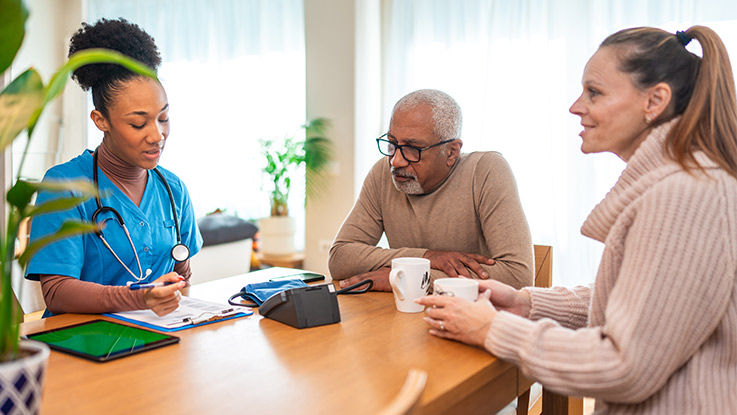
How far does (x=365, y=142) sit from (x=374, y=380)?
13.4ft

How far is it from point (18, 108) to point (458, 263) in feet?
4.21

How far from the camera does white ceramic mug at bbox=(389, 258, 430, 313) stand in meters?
1.37

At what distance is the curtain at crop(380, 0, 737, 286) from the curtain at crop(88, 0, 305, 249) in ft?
4.92

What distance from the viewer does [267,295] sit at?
4.91 feet

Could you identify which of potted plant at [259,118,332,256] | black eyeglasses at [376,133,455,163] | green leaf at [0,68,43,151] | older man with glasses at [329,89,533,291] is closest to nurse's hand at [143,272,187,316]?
older man with glasses at [329,89,533,291]

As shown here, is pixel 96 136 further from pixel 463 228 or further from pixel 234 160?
pixel 463 228

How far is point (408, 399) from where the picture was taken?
585mm

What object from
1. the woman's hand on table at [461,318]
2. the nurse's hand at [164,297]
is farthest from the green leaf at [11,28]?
the woman's hand on table at [461,318]

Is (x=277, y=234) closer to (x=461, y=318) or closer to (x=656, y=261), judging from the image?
(x=461, y=318)

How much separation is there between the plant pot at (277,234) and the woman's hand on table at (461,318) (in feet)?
13.8

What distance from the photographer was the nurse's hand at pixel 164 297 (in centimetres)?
127

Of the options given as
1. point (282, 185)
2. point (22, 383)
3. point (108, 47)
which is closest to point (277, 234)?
point (282, 185)

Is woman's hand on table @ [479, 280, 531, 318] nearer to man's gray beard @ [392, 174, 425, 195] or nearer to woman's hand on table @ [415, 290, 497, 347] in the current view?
woman's hand on table @ [415, 290, 497, 347]

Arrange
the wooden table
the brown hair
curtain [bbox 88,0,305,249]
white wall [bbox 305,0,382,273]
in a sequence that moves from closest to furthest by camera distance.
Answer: the wooden table
the brown hair
white wall [bbox 305,0,382,273]
curtain [bbox 88,0,305,249]
